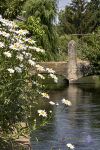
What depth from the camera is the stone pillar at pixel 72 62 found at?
37409 millimetres

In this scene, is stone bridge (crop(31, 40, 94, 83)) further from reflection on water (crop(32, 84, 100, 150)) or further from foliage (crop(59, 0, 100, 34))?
foliage (crop(59, 0, 100, 34))

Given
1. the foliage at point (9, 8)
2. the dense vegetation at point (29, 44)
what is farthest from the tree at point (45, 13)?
the foliage at point (9, 8)

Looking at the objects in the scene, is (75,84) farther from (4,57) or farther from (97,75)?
(4,57)

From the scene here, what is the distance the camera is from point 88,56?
1495 inches

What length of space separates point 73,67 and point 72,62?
0.40 meters

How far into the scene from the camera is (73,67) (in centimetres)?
3762

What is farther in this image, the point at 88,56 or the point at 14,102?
the point at 88,56

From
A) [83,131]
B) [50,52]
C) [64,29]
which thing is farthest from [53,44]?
[64,29]

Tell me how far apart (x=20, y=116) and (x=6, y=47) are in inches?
28.6

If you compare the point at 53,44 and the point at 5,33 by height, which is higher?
the point at 5,33

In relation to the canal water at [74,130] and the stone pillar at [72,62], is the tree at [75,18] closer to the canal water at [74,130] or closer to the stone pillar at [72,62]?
the stone pillar at [72,62]

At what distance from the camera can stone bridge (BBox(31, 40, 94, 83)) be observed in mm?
37219

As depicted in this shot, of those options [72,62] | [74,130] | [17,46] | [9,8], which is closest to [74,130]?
Result: [74,130]

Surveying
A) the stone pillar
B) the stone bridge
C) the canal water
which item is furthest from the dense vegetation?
the canal water
